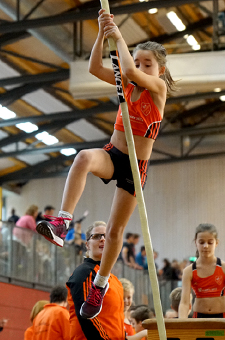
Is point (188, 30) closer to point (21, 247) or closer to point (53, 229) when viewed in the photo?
point (21, 247)

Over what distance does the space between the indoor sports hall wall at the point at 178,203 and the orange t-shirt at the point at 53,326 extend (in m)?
15.0

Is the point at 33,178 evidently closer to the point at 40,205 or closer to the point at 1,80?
the point at 40,205

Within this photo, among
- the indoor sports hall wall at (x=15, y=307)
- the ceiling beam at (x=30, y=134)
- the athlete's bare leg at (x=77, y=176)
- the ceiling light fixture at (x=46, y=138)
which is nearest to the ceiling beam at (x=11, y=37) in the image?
the ceiling beam at (x=30, y=134)

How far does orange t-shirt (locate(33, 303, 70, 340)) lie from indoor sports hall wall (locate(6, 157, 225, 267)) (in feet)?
49.3

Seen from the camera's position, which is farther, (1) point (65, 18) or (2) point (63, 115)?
(2) point (63, 115)

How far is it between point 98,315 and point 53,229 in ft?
3.57

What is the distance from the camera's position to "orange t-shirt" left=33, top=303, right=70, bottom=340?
4707mm

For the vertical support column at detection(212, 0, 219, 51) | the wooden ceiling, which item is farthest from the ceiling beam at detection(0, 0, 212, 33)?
the vertical support column at detection(212, 0, 219, 51)

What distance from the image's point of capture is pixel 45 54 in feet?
47.2

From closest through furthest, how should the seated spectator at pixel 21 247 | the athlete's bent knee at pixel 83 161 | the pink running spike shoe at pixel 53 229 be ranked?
1. the pink running spike shoe at pixel 53 229
2. the athlete's bent knee at pixel 83 161
3. the seated spectator at pixel 21 247

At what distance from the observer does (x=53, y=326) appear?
474cm

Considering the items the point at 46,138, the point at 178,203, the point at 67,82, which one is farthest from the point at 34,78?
the point at 178,203

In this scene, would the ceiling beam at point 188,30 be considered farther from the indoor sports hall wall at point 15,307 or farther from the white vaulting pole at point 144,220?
the white vaulting pole at point 144,220

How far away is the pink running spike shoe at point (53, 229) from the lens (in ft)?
9.84
